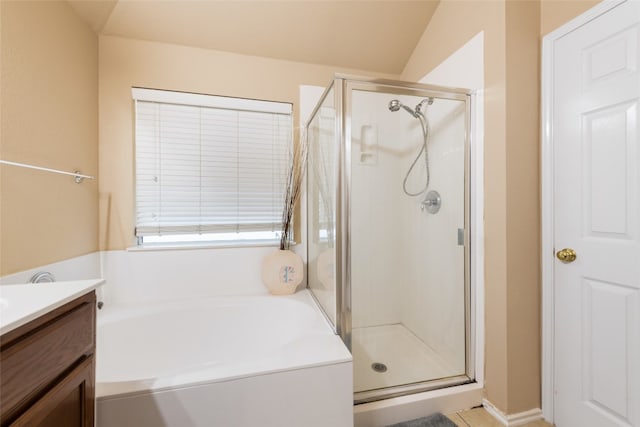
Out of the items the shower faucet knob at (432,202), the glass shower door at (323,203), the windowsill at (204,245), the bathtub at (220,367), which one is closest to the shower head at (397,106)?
the glass shower door at (323,203)

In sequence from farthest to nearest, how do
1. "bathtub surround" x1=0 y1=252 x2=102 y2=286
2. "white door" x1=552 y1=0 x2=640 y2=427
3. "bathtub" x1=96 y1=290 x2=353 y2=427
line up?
"bathtub surround" x1=0 y1=252 x2=102 y2=286, "white door" x1=552 y1=0 x2=640 y2=427, "bathtub" x1=96 y1=290 x2=353 y2=427

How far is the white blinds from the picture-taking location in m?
1.85

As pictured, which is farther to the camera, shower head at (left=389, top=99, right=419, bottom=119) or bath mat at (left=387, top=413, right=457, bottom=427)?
shower head at (left=389, top=99, right=419, bottom=119)

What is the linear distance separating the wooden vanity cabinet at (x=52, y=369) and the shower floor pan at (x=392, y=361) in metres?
1.09

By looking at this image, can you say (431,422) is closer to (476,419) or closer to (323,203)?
(476,419)

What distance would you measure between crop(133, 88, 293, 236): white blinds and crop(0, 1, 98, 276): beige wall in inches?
11.1

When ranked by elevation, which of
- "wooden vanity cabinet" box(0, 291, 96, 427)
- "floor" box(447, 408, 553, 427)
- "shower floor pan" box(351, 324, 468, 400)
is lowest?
"floor" box(447, 408, 553, 427)

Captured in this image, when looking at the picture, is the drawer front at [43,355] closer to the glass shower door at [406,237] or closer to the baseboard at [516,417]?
the glass shower door at [406,237]

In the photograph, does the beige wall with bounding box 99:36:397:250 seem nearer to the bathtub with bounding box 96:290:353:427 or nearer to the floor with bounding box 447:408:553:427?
the bathtub with bounding box 96:290:353:427

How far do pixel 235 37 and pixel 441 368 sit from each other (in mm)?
2483

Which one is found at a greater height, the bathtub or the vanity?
the vanity

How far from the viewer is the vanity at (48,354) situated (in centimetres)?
56

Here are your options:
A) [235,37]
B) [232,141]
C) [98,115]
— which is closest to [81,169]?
[98,115]

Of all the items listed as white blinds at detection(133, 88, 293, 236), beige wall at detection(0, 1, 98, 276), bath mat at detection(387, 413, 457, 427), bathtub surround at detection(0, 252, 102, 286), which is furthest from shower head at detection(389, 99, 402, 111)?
bathtub surround at detection(0, 252, 102, 286)
